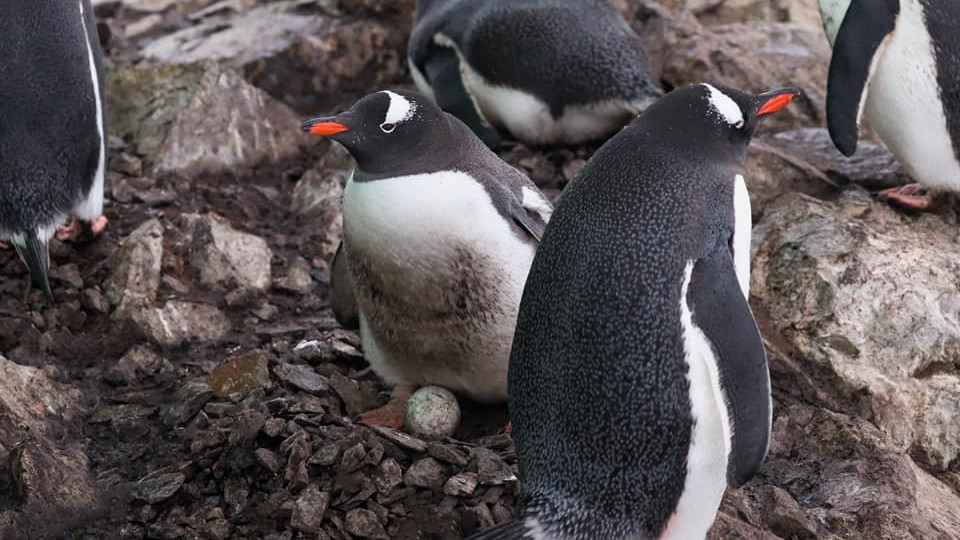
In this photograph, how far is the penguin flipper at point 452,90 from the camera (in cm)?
539

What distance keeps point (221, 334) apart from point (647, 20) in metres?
2.80

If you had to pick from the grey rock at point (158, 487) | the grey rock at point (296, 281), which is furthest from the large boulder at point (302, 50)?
the grey rock at point (158, 487)

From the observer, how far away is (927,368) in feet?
11.9

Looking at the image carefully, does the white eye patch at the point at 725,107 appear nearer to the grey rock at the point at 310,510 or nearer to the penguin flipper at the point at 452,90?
the grey rock at the point at 310,510

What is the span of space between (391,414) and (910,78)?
2205mm

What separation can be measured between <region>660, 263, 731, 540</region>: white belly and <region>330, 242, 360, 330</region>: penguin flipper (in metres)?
1.34

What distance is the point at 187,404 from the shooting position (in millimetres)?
3539

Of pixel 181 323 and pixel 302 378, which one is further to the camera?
pixel 181 323

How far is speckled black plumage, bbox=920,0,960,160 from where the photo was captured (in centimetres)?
425

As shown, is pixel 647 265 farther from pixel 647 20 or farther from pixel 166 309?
pixel 647 20

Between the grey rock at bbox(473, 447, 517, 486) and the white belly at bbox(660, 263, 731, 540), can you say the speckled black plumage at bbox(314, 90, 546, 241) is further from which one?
the white belly at bbox(660, 263, 731, 540)

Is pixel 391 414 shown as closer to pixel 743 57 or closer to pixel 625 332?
pixel 625 332

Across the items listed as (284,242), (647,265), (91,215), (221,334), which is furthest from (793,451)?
(91,215)

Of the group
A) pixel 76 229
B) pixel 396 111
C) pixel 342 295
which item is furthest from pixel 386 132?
pixel 76 229
